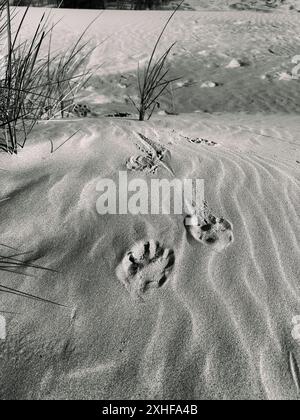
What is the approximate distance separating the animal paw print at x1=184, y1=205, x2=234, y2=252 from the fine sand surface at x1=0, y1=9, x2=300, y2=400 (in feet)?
0.04

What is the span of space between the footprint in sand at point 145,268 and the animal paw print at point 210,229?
17 centimetres

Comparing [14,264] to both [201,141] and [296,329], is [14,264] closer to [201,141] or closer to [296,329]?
[296,329]

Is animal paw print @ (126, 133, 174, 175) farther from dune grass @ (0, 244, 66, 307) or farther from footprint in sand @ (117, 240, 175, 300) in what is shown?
dune grass @ (0, 244, 66, 307)

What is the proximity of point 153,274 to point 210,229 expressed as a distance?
0.38 metres

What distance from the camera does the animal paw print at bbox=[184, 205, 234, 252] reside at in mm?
1675

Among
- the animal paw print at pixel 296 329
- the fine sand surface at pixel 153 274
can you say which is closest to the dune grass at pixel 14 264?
the fine sand surface at pixel 153 274

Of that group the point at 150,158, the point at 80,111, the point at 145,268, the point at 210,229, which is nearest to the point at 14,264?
the point at 145,268

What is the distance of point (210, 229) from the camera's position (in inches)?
68.5

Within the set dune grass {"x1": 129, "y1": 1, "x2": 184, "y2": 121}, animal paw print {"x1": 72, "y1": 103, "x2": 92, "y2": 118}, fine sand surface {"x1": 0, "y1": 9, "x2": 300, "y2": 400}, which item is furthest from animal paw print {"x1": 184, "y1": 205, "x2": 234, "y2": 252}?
animal paw print {"x1": 72, "y1": 103, "x2": 92, "y2": 118}

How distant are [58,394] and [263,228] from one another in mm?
1092

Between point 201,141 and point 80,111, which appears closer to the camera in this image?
point 201,141

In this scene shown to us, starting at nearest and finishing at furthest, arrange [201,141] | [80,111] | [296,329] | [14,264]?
[296,329] → [14,264] → [201,141] → [80,111]

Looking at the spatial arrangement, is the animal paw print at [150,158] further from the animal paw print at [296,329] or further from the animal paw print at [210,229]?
the animal paw print at [296,329]
